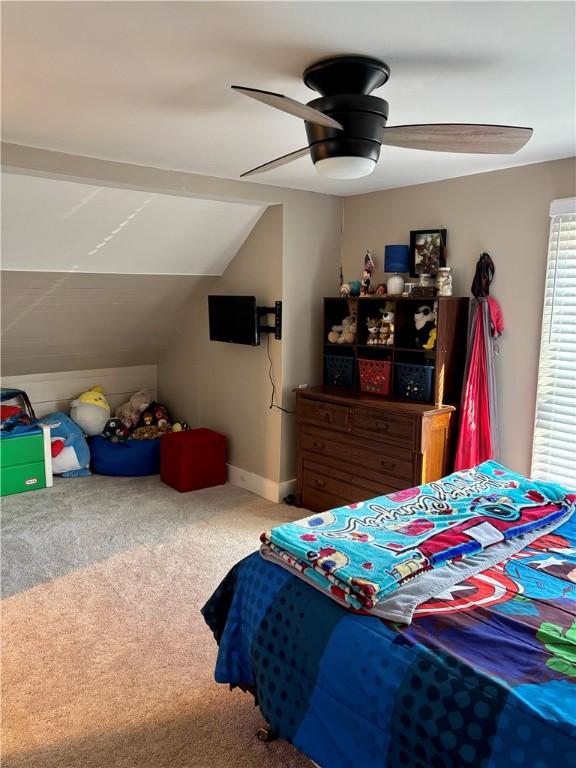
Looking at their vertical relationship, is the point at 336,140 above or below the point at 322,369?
above

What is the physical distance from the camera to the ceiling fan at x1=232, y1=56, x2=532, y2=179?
192 cm

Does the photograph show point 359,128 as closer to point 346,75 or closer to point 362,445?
point 346,75

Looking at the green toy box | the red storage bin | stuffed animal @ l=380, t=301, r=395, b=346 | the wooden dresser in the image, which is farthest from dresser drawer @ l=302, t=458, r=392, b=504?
the green toy box

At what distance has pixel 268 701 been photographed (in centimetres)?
177

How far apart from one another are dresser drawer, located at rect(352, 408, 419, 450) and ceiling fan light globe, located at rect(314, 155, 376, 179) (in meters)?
1.82

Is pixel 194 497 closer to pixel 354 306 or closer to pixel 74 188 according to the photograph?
pixel 354 306

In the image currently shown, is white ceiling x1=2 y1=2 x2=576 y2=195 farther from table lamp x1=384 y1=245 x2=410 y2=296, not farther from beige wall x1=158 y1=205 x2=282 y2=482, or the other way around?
beige wall x1=158 y1=205 x2=282 y2=482

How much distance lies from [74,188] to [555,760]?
11.0 ft

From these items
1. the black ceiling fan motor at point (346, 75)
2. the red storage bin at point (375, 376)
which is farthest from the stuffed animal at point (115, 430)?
the black ceiling fan motor at point (346, 75)

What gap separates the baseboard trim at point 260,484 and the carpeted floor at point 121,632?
129mm

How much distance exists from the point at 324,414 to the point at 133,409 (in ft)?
6.97

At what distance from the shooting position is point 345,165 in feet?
6.56

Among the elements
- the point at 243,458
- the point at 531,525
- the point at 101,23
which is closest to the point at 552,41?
the point at 101,23

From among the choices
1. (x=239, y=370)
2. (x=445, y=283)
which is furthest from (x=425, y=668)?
(x=239, y=370)
